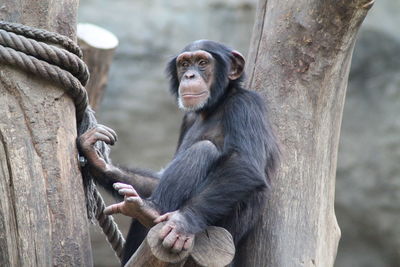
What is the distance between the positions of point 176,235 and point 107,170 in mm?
1246

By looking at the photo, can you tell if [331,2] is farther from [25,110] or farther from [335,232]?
[25,110]

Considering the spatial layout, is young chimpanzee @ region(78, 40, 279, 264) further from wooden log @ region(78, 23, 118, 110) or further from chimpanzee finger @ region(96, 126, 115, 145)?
wooden log @ region(78, 23, 118, 110)

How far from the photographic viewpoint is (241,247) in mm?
3965

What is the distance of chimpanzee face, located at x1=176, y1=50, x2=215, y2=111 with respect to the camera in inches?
174

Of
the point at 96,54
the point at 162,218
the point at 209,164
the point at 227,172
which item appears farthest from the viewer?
the point at 96,54

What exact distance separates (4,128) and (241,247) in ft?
4.97

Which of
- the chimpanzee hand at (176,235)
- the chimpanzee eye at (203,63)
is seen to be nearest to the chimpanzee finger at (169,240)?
the chimpanzee hand at (176,235)

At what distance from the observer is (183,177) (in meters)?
3.76

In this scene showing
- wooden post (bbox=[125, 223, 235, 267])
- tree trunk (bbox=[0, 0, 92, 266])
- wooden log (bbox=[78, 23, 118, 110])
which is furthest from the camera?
wooden log (bbox=[78, 23, 118, 110])

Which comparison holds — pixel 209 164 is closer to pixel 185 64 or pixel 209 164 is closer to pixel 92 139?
pixel 92 139

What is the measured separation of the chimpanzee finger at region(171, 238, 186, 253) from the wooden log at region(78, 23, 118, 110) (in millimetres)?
2687

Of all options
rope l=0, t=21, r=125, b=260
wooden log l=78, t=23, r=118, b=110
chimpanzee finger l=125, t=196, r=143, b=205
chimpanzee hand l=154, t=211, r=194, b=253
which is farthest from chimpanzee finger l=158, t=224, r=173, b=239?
wooden log l=78, t=23, r=118, b=110

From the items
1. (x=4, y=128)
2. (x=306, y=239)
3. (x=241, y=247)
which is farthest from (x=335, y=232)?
(x=4, y=128)

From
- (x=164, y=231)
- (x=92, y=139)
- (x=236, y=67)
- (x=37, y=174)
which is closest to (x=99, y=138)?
(x=92, y=139)
